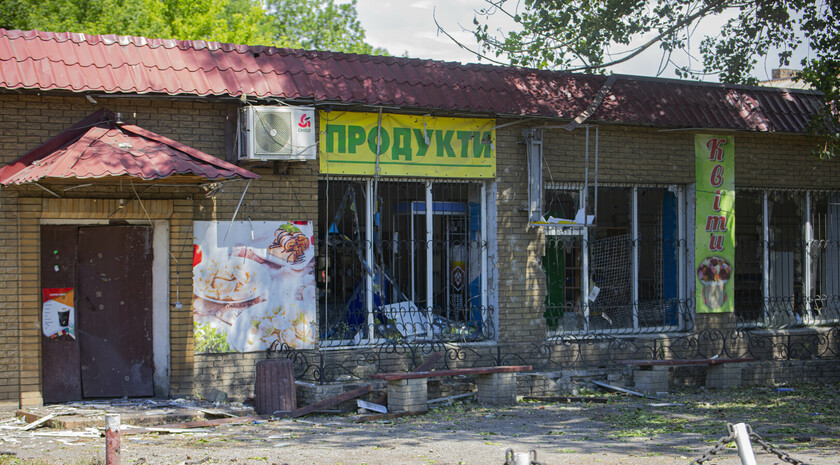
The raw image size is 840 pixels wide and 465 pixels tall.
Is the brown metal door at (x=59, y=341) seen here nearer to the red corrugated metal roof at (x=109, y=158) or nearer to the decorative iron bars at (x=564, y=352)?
the red corrugated metal roof at (x=109, y=158)

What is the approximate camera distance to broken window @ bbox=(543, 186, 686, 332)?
12.0 m

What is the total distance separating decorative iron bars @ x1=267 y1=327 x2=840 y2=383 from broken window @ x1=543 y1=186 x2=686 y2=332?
12.5 inches

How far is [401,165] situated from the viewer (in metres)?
10.8

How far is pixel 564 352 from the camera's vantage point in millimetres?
11656

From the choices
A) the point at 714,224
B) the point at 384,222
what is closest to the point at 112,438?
the point at 384,222

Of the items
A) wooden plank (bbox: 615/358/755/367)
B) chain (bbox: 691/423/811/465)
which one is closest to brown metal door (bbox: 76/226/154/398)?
wooden plank (bbox: 615/358/755/367)

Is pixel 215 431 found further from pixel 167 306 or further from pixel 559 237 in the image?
pixel 559 237

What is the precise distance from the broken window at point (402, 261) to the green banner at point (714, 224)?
342cm

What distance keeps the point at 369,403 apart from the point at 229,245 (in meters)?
2.46

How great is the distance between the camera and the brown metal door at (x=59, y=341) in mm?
9305

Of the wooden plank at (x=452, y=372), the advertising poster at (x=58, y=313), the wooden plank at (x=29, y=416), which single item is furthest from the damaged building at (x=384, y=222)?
the wooden plank at (x=452, y=372)

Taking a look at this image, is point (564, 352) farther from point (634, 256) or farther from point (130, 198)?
point (130, 198)

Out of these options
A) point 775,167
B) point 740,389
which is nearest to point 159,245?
point 740,389

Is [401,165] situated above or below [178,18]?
below
